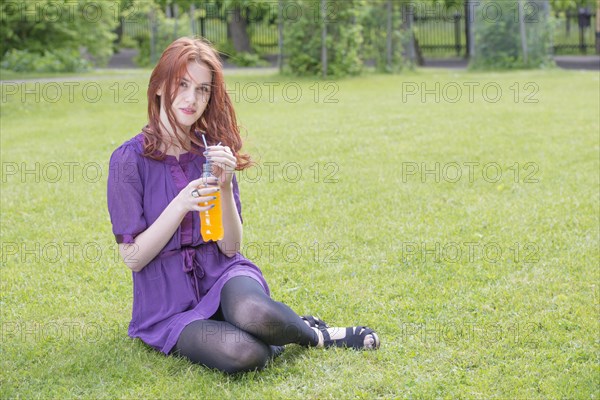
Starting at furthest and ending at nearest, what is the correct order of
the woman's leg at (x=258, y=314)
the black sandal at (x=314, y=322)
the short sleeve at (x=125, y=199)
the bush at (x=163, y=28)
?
1. the bush at (x=163, y=28)
2. the black sandal at (x=314, y=322)
3. the short sleeve at (x=125, y=199)
4. the woman's leg at (x=258, y=314)

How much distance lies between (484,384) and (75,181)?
4808mm

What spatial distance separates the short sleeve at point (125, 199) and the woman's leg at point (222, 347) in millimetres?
467

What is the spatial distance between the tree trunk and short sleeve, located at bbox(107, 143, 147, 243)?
21106 mm

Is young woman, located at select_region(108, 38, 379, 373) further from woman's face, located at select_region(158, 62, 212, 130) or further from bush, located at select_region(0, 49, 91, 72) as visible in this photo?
bush, located at select_region(0, 49, 91, 72)

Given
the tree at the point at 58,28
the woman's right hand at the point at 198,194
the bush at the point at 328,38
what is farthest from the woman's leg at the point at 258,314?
the tree at the point at 58,28

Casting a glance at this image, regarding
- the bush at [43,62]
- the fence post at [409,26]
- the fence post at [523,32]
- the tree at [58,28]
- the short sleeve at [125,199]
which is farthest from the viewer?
the fence post at [409,26]

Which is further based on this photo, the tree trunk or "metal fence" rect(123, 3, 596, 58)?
"metal fence" rect(123, 3, 596, 58)

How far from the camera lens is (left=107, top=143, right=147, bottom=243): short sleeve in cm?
359

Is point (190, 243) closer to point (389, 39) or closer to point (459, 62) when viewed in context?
point (389, 39)

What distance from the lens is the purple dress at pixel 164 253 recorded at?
361 cm

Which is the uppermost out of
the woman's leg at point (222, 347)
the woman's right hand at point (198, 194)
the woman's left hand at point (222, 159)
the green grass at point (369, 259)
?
the woman's left hand at point (222, 159)

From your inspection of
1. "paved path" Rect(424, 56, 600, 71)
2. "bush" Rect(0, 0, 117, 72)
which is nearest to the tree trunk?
"paved path" Rect(424, 56, 600, 71)

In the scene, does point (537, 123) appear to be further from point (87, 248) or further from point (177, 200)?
point (177, 200)

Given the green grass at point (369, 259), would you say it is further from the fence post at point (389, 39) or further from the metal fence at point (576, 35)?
the metal fence at point (576, 35)
